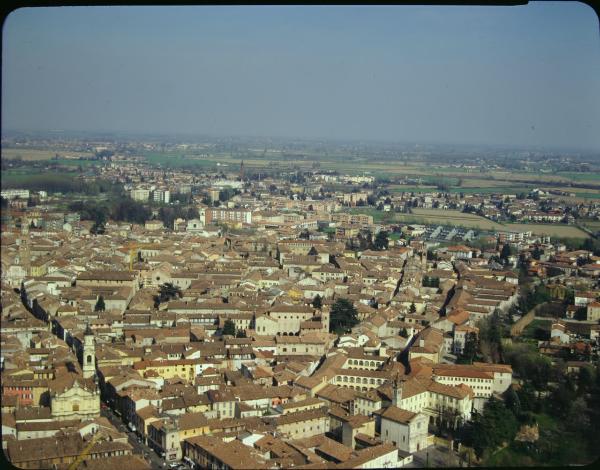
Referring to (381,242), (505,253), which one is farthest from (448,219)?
(505,253)

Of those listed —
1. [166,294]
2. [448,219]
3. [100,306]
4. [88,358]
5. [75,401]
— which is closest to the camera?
[75,401]


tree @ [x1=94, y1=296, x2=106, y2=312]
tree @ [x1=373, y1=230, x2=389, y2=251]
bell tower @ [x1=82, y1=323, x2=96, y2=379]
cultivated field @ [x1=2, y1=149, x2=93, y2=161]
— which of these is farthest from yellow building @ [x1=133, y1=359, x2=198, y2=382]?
tree @ [x1=373, y1=230, x2=389, y2=251]

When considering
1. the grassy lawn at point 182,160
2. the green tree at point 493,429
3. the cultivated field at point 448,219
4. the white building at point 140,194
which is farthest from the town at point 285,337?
the grassy lawn at point 182,160

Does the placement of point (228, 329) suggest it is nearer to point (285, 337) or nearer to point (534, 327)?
point (285, 337)

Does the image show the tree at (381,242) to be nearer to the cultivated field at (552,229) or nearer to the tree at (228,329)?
the cultivated field at (552,229)

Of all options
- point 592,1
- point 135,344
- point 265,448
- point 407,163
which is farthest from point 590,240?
point 407,163

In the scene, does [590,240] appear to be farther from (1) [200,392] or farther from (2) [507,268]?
(1) [200,392]
